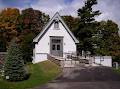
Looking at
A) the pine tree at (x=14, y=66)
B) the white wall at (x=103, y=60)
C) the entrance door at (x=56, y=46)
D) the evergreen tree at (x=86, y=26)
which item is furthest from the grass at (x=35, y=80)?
the evergreen tree at (x=86, y=26)

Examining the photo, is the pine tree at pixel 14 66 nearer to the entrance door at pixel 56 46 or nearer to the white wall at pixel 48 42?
the white wall at pixel 48 42

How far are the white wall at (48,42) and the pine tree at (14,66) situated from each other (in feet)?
66.6

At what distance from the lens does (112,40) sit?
270ft

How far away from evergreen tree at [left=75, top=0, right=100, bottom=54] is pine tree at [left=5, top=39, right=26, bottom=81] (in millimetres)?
29025

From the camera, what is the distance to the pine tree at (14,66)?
30781 mm

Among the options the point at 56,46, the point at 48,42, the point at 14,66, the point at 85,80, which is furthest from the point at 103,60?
the point at 14,66

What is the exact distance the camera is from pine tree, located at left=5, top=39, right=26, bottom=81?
1212 inches

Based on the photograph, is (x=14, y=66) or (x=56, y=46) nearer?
(x=14, y=66)

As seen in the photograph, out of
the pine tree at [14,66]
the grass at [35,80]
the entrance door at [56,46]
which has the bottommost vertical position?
the grass at [35,80]

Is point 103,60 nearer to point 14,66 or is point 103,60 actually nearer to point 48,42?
point 48,42

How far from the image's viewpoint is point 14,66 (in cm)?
3133

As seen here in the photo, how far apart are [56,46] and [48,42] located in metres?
1.45

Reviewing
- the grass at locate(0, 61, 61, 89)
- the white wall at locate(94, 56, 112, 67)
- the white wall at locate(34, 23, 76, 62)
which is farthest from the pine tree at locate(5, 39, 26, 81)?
A: the white wall at locate(34, 23, 76, 62)

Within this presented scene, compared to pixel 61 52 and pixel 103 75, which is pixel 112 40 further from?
pixel 103 75
